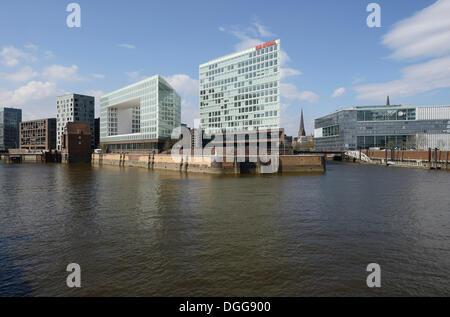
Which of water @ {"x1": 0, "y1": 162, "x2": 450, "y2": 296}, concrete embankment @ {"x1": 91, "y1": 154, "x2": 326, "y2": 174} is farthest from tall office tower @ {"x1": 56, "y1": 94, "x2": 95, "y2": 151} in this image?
water @ {"x1": 0, "y1": 162, "x2": 450, "y2": 296}

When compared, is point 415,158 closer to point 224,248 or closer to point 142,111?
point 224,248

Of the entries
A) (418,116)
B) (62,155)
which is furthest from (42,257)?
(418,116)

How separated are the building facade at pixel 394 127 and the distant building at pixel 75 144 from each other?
126m

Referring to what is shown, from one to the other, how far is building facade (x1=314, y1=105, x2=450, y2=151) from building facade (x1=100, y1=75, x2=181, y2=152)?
91216mm

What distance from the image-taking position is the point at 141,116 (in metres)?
111

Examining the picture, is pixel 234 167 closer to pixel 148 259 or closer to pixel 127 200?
pixel 127 200

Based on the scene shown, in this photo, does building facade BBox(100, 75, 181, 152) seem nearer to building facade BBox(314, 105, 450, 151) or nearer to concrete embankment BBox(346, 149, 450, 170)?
concrete embankment BBox(346, 149, 450, 170)

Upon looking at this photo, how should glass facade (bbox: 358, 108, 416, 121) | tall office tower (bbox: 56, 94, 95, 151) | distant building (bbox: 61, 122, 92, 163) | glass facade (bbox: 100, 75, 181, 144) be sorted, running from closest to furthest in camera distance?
glass facade (bbox: 100, 75, 181, 144) → distant building (bbox: 61, 122, 92, 163) → glass facade (bbox: 358, 108, 416, 121) → tall office tower (bbox: 56, 94, 95, 151)

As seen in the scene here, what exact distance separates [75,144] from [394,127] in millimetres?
149568

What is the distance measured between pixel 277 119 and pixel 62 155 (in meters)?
89.0

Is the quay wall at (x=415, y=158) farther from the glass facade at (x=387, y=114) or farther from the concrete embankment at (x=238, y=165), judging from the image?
the glass facade at (x=387, y=114)

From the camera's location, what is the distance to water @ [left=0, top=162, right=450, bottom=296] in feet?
33.4

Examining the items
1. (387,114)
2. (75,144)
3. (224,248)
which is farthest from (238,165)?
(387,114)

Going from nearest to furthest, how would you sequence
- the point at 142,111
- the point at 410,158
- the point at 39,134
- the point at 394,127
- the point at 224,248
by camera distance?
the point at 224,248 < the point at 410,158 < the point at 142,111 < the point at 394,127 < the point at 39,134
